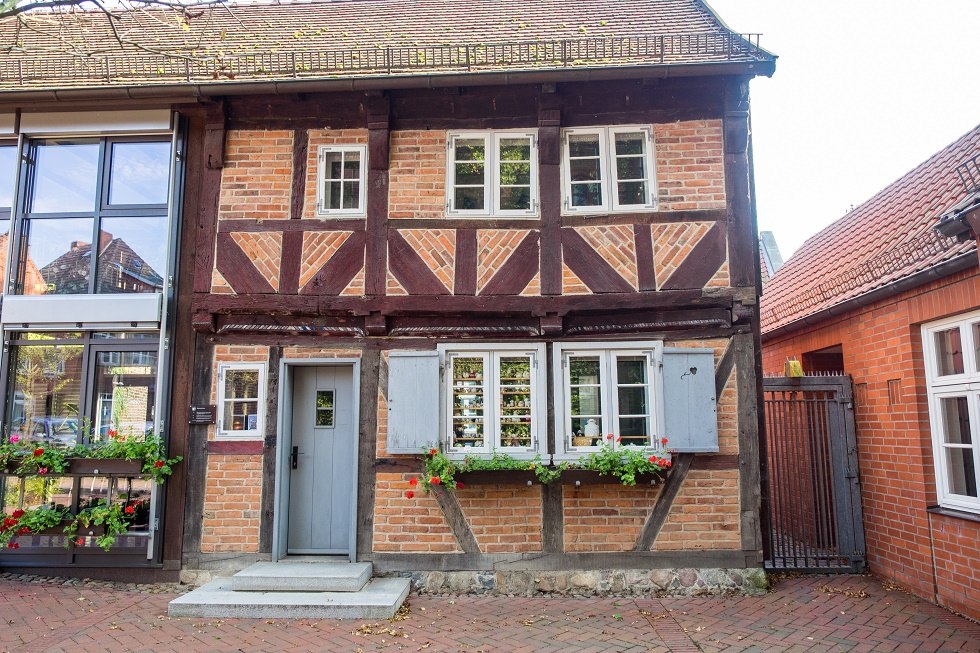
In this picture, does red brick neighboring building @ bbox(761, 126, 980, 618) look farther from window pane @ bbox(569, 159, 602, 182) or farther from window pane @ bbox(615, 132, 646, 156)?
window pane @ bbox(569, 159, 602, 182)

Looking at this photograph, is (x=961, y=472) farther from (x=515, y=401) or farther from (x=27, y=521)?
(x=27, y=521)

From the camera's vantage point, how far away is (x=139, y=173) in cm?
764

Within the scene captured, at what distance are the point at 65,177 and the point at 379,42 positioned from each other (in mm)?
4043

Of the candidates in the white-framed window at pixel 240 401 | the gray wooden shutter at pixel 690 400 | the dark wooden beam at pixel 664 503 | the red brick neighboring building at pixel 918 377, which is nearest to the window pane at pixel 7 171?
the white-framed window at pixel 240 401

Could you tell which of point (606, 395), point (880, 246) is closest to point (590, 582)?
point (606, 395)

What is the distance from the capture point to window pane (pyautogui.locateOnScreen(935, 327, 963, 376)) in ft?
20.0

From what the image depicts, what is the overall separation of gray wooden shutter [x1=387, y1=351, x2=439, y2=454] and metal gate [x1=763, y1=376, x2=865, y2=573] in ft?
12.4

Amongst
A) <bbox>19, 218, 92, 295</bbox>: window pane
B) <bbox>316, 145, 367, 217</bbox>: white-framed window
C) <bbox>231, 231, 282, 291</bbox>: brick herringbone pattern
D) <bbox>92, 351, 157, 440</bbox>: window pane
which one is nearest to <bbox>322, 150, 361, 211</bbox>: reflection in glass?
<bbox>316, 145, 367, 217</bbox>: white-framed window

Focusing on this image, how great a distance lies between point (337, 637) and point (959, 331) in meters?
6.13

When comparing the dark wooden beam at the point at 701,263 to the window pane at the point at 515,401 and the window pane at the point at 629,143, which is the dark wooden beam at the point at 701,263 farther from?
the window pane at the point at 515,401

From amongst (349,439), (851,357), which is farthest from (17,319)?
(851,357)

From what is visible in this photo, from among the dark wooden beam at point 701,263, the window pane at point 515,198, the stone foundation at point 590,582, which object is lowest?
the stone foundation at point 590,582

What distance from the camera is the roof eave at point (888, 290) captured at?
5602 mm

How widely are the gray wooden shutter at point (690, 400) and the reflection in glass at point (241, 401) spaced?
437 cm
